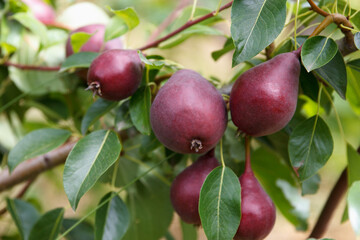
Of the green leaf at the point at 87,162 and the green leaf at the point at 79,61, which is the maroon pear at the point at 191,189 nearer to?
the green leaf at the point at 87,162

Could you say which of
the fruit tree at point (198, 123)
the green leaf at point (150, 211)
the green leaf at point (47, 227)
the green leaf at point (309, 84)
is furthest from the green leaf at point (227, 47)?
the green leaf at point (47, 227)

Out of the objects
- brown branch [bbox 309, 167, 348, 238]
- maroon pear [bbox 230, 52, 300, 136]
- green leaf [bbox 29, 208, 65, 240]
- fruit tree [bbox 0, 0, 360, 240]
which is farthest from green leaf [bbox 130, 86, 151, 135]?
brown branch [bbox 309, 167, 348, 238]

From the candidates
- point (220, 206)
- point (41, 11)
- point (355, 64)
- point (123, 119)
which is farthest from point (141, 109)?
point (41, 11)

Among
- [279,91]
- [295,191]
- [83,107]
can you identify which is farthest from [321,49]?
[83,107]

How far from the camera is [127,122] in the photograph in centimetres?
53

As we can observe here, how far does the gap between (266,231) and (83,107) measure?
48 centimetres

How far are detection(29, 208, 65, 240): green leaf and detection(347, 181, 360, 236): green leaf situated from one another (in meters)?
0.39

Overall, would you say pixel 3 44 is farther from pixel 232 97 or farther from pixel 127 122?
pixel 232 97

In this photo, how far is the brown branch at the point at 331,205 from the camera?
2.05 feet

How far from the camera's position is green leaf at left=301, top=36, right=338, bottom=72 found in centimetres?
41

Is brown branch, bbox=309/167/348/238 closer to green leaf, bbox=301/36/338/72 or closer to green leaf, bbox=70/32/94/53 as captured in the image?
green leaf, bbox=301/36/338/72

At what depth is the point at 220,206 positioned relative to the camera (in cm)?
42

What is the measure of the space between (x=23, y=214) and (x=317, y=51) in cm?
52

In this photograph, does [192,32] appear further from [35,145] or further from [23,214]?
[23,214]
